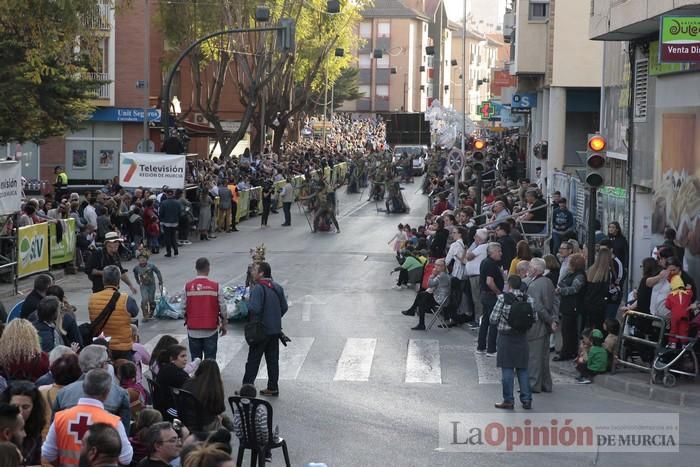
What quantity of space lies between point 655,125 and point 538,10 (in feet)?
59.5

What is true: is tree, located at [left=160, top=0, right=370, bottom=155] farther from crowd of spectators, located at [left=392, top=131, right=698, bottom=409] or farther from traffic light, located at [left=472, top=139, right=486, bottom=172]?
crowd of spectators, located at [left=392, top=131, right=698, bottom=409]

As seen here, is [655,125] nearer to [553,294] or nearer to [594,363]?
[594,363]

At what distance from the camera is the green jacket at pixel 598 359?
1572 centimetres

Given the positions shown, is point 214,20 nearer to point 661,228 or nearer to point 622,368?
point 661,228

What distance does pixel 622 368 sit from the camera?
1589 cm

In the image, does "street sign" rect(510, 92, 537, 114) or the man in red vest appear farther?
"street sign" rect(510, 92, 537, 114)

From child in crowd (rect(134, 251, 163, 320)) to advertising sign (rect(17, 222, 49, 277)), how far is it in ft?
14.5

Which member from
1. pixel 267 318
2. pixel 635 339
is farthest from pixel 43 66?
pixel 635 339

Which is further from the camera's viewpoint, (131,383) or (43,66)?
(43,66)

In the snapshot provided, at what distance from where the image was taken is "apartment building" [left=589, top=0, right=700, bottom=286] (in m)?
18.4

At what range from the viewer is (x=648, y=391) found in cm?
1478

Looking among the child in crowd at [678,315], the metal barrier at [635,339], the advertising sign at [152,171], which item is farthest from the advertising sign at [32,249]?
the child in crowd at [678,315]

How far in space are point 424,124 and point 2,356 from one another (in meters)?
69.5

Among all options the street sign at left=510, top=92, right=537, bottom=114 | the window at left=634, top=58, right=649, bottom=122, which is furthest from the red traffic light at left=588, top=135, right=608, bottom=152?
the street sign at left=510, top=92, right=537, bottom=114
